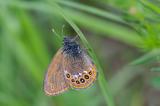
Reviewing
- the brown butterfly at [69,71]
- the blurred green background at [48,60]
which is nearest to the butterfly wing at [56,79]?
the brown butterfly at [69,71]

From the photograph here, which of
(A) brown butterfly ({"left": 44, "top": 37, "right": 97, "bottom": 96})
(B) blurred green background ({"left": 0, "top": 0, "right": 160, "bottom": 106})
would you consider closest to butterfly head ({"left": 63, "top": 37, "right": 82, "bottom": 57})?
(A) brown butterfly ({"left": 44, "top": 37, "right": 97, "bottom": 96})

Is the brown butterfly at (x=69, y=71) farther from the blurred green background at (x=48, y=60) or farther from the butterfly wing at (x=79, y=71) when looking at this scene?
the blurred green background at (x=48, y=60)

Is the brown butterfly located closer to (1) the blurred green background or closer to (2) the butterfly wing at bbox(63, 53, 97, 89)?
(2) the butterfly wing at bbox(63, 53, 97, 89)

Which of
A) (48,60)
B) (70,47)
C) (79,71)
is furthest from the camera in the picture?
(48,60)

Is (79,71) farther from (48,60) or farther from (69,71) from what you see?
(48,60)

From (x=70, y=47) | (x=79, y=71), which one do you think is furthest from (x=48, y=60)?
(x=79, y=71)
